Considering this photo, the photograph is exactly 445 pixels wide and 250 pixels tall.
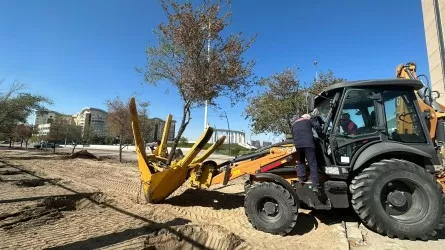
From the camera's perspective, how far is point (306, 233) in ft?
19.4

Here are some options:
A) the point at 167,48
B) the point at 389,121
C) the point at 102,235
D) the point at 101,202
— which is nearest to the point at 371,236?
the point at 389,121

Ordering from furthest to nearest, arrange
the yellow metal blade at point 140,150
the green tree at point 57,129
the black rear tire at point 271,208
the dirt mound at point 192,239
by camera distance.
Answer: the green tree at point 57,129
the yellow metal blade at point 140,150
the black rear tire at point 271,208
the dirt mound at point 192,239

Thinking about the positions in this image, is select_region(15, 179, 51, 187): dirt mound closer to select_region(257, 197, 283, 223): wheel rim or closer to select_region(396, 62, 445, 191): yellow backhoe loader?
select_region(257, 197, 283, 223): wheel rim

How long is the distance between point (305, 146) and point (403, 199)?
201 cm

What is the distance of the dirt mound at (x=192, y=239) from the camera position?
17.0 ft

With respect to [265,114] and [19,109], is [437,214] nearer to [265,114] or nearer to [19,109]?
[265,114]

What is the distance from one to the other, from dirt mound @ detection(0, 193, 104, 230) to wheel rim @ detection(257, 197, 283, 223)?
157 inches

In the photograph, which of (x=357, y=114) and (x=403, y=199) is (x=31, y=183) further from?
(x=403, y=199)

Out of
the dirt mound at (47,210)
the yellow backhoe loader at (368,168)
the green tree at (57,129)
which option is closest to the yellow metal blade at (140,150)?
the dirt mound at (47,210)

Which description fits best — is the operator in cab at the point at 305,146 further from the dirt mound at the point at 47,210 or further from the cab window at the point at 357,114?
the dirt mound at the point at 47,210

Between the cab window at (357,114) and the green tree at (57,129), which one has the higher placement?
the green tree at (57,129)

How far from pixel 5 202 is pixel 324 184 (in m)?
7.08

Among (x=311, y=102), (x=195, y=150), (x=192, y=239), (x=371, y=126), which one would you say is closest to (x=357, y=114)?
(x=371, y=126)

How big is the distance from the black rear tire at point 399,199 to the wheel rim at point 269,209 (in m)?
1.41
